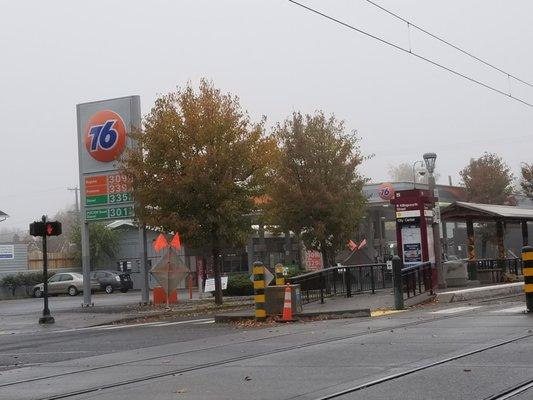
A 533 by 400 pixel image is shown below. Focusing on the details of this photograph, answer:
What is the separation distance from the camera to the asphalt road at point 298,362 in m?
8.20

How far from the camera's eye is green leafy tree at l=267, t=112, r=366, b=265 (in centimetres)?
3272

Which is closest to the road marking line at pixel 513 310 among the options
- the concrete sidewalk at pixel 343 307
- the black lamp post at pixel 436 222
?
the concrete sidewalk at pixel 343 307

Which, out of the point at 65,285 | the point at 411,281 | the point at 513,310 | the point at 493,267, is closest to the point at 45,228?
the point at 411,281

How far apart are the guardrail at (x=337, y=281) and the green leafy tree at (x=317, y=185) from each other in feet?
16.2

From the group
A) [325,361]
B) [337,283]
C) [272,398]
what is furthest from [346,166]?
[272,398]

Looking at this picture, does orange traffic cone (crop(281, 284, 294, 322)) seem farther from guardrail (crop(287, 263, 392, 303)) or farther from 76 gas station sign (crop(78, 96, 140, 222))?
76 gas station sign (crop(78, 96, 140, 222))

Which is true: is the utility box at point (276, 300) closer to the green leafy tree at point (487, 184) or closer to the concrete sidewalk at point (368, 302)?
the concrete sidewalk at point (368, 302)

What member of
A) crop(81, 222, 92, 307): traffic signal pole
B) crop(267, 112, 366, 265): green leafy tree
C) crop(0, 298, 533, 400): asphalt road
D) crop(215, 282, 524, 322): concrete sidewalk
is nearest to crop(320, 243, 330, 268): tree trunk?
crop(267, 112, 366, 265): green leafy tree

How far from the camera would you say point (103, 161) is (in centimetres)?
3125

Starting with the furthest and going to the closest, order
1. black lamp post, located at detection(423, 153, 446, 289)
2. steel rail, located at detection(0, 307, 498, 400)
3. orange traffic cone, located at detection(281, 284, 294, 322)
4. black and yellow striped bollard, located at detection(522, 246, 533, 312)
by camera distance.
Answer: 1. black lamp post, located at detection(423, 153, 446, 289)
2. orange traffic cone, located at detection(281, 284, 294, 322)
3. black and yellow striped bollard, located at detection(522, 246, 533, 312)
4. steel rail, located at detection(0, 307, 498, 400)

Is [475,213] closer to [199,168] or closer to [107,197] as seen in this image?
[199,168]

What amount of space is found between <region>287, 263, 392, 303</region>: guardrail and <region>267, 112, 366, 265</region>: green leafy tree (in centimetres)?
493

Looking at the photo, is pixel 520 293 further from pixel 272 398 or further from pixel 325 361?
pixel 272 398

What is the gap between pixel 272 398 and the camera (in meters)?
7.79
